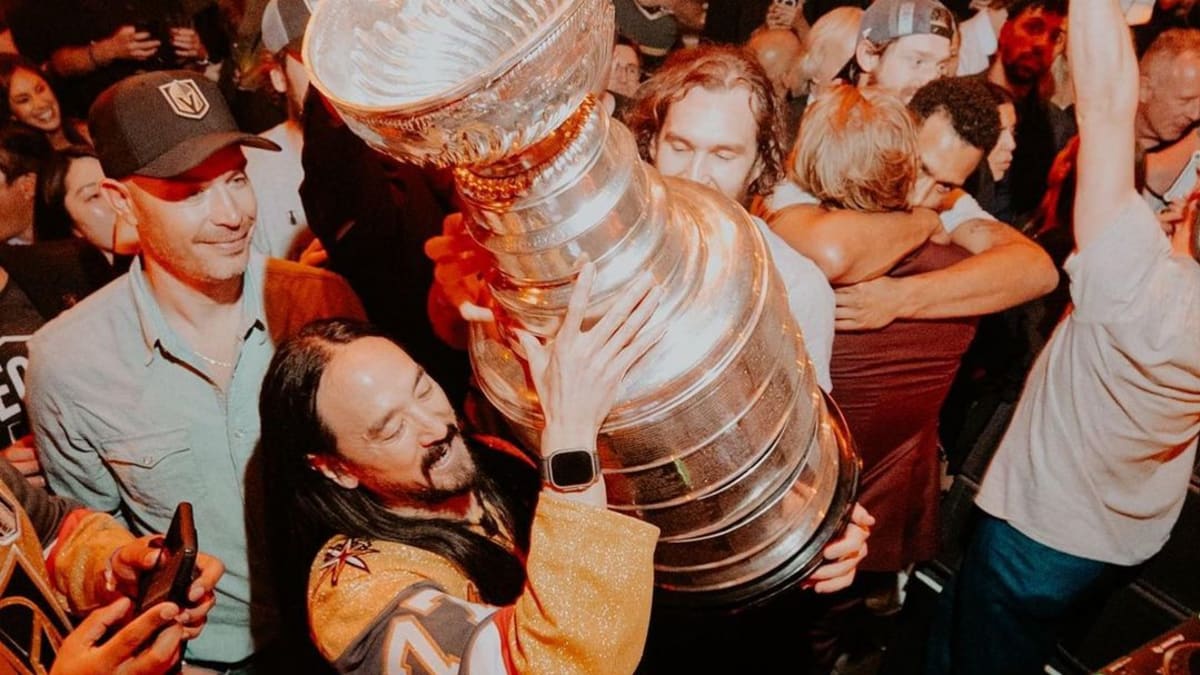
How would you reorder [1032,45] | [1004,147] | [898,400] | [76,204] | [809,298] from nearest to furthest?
[809,298]
[898,400]
[76,204]
[1004,147]
[1032,45]

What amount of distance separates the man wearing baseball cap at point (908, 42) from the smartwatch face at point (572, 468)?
2.62 metres

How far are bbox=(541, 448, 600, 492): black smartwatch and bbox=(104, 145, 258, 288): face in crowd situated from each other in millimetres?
1113

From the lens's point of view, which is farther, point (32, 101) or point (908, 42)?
point (32, 101)

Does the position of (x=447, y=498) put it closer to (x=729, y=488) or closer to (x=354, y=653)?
(x=354, y=653)

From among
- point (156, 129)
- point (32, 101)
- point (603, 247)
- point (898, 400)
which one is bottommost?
point (898, 400)

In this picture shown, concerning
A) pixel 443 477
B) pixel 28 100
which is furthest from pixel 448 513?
pixel 28 100

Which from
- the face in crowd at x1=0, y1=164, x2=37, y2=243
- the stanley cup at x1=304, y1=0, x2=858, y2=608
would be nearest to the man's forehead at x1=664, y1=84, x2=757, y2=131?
the stanley cup at x1=304, y1=0, x2=858, y2=608

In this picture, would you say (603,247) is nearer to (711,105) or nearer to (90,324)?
(711,105)

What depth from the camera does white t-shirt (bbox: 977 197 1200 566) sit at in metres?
1.85

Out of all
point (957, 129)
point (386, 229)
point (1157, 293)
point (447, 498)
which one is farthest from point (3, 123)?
point (1157, 293)

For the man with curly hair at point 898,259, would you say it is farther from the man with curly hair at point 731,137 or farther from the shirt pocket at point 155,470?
the shirt pocket at point 155,470

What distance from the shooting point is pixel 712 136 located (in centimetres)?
174

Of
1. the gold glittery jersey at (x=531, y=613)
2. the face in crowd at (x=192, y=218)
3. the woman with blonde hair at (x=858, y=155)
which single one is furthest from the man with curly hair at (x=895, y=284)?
the face in crowd at (x=192, y=218)

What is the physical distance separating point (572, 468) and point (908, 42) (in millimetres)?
2796
